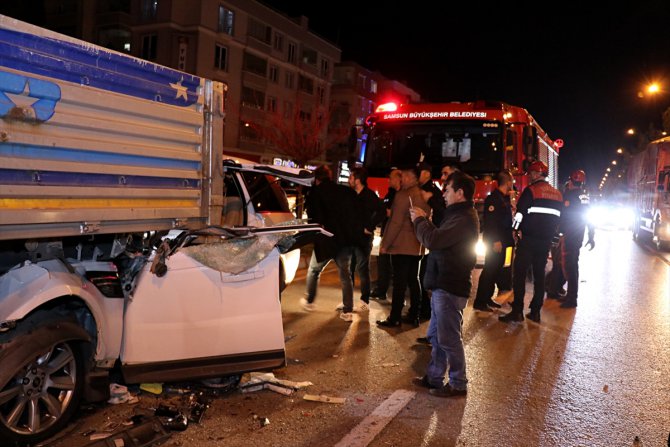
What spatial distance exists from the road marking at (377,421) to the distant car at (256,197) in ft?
5.70

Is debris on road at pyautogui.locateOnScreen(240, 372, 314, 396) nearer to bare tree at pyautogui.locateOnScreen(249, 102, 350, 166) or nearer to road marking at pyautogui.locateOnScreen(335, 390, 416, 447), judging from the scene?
road marking at pyautogui.locateOnScreen(335, 390, 416, 447)

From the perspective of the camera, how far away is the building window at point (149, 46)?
37.3 m

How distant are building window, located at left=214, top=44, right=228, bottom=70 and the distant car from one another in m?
33.0

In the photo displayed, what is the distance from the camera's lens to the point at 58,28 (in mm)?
41312

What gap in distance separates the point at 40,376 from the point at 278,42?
4310 centimetres

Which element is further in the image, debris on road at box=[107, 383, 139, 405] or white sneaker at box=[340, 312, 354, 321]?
white sneaker at box=[340, 312, 354, 321]

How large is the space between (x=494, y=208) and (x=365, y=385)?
3.82 meters

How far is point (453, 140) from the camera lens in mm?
10477

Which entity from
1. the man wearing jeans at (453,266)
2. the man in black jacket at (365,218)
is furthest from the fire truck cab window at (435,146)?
the man wearing jeans at (453,266)

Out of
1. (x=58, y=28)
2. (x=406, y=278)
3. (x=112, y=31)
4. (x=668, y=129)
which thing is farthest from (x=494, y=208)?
(x=58, y=28)

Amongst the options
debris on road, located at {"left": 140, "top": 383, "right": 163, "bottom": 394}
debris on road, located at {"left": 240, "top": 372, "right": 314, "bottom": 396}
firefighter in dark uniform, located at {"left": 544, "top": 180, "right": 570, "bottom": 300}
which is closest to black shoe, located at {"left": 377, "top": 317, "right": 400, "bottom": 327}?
debris on road, located at {"left": 240, "top": 372, "right": 314, "bottom": 396}

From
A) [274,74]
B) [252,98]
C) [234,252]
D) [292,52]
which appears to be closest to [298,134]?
[252,98]

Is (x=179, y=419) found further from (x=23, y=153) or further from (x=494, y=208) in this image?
(x=494, y=208)

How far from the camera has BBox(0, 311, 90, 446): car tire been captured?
3480 millimetres
